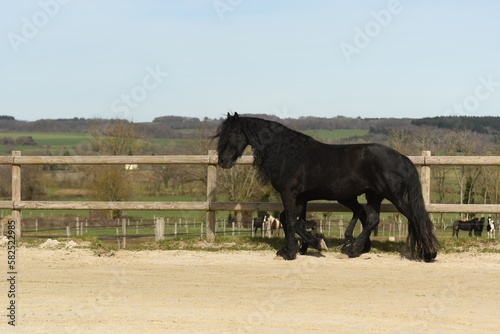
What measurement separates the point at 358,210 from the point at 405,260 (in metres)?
1.02

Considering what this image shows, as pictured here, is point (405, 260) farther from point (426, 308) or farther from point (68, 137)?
point (68, 137)

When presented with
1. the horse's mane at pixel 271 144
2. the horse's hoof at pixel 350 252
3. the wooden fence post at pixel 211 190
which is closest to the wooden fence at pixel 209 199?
the wooden fence post at pixel 211 190

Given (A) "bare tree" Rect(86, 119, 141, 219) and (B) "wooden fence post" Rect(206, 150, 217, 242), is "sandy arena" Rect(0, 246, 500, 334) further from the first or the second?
(A) "bare tree" Rect(86, 119, 141, 219)

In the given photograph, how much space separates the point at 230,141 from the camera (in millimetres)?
9680

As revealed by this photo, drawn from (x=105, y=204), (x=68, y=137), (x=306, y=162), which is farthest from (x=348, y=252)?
(x=68, y=137)

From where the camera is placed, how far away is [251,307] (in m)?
6.33

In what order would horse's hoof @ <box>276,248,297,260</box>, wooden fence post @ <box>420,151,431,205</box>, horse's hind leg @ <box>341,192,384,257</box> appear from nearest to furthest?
1. horse's hoof @ <box>276,248,297,260</box>
2. horse's hind leg @ <box>341,192,384,257</box>
3. wooden fence post @ <box>420,151,431,205</box>

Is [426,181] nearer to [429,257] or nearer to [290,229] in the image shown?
[429,257]

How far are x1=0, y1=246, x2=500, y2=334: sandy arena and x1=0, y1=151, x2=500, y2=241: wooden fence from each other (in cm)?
89

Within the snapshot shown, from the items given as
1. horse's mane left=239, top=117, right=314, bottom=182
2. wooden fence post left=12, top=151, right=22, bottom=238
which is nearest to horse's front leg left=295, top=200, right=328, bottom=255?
horse's mane left=239, top=117, right=314, bottom=182

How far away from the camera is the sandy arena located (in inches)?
221

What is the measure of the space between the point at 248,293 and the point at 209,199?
13.5ft

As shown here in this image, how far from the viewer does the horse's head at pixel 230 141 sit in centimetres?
965

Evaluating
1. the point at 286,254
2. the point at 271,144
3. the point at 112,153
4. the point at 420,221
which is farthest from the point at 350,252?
the point at 112,153
